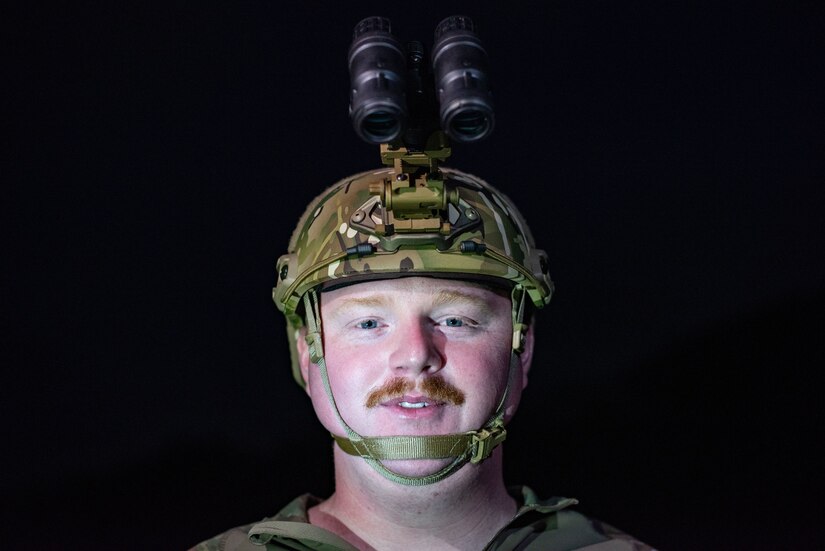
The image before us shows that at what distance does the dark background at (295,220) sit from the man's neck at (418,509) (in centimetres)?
110

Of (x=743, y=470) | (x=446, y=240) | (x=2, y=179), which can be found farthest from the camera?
(x=743, y=470)

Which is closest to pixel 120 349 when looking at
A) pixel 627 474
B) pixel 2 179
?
pixel 2 179

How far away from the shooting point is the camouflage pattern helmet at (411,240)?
402 centimetres

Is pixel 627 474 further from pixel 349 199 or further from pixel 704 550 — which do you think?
pixel 349 199

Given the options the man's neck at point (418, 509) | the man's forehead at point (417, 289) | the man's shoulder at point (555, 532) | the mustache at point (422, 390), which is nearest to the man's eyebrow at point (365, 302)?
the man's forehead at point (417, 289)

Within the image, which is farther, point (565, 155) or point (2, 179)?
point (565, 155)

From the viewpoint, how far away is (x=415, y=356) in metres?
4.00

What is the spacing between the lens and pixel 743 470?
17.4 feet

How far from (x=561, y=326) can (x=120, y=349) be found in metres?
1.84

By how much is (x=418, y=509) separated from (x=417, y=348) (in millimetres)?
551

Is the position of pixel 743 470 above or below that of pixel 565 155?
below

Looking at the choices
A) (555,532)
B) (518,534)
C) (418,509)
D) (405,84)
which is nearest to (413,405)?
(418,509)

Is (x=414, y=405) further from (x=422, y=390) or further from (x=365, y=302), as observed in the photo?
(x=365, y=302)

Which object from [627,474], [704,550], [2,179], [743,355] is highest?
[2,179]
